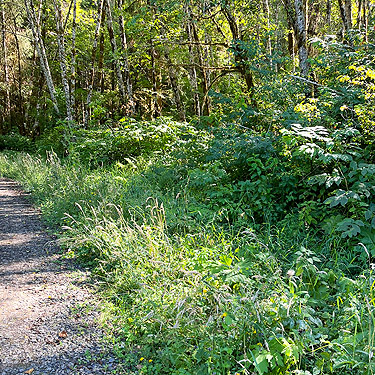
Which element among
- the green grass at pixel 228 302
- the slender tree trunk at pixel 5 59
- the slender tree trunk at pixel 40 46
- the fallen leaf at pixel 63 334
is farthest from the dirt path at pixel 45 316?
the slender tree trunk at pixel 5 59

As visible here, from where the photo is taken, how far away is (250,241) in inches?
187

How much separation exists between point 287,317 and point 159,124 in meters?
8.73

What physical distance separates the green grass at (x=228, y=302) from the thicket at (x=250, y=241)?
2 cm

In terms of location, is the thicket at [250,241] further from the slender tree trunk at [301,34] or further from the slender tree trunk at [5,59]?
the slender tree trunk at [5,59]

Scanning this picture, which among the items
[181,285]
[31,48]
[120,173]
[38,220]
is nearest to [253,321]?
[181,285]

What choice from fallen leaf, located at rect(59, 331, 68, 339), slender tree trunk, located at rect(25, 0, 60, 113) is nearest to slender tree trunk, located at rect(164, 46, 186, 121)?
slender tree trunk, located at rect(25, 0, 60, 113)

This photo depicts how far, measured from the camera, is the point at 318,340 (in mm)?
2725

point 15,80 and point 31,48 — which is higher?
point 31,48

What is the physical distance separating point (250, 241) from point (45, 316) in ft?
9.11

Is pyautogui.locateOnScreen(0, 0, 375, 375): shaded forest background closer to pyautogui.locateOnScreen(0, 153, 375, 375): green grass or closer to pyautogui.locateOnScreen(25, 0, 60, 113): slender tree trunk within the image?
pyautogui.locateOnScreen(0, 153, 375, 375): green grass

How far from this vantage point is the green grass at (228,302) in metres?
2.52

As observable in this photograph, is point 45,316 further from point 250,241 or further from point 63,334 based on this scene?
point 250,241

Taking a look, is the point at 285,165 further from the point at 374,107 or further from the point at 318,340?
the point at 318,340

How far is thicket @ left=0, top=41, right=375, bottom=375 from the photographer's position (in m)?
2.68
